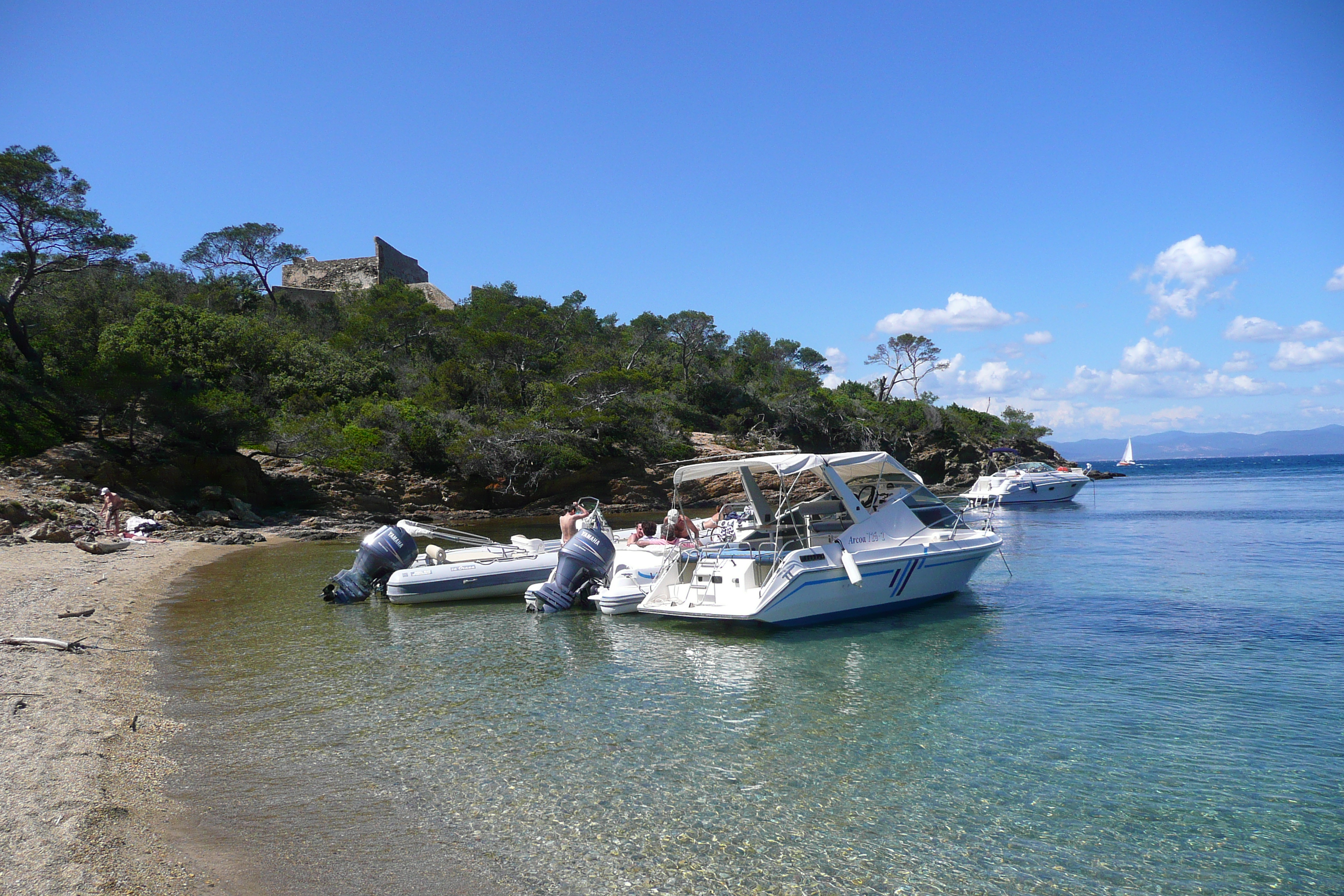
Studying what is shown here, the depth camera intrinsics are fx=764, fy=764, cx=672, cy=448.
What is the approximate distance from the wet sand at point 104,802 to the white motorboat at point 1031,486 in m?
36.8

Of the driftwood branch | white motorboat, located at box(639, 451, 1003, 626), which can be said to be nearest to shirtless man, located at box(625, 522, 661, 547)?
white motorboat, located at box(639, 451, 1003, 626)

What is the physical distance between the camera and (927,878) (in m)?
4.90

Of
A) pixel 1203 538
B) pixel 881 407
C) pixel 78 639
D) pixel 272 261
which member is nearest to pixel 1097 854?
pixel 78 639

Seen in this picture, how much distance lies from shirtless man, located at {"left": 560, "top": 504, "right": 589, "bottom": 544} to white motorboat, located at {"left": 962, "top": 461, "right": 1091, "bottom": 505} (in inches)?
1117

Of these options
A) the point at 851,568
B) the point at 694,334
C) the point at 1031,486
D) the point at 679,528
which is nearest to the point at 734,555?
the point at 851,568

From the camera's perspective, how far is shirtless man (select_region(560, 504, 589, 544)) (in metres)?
15.0

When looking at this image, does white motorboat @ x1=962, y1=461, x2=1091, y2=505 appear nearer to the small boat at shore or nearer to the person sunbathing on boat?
the person sunbathing on boat

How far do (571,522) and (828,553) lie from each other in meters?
5.77

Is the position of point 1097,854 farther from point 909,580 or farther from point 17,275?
point 17,275

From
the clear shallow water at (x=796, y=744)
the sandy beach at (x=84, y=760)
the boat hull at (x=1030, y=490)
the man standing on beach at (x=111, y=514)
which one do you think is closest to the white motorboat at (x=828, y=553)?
the clear shallow water at (x=796, y=744)

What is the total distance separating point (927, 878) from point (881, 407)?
178 ft

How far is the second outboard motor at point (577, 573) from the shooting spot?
13688 mm

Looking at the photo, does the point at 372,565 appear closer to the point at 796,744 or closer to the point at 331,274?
the point at 796,744

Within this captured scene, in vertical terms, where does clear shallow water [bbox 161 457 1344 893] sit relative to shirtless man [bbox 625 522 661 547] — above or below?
below
